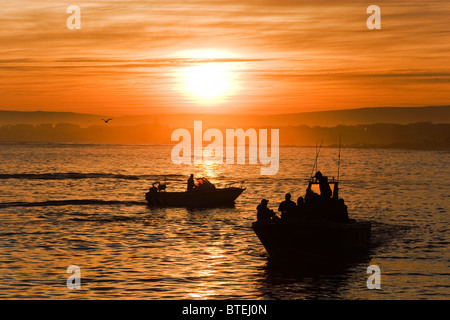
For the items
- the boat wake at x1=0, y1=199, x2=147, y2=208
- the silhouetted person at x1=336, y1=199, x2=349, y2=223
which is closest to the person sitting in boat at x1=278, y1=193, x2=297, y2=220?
the silhouetted person at x1=336, y1=199, x2=349, y2=223

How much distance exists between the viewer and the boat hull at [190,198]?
51.0 m

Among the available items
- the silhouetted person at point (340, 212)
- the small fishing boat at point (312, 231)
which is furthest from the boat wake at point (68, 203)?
the silhouetted person at point (340, 212)

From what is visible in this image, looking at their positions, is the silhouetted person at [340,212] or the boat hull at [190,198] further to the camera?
the boat hull at [190,198]

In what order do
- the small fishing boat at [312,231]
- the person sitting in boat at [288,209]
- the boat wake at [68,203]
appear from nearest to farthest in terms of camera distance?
the small fishing boat at [312,231], the person sitting in boat at [288,209], the boat wake at [68,203]

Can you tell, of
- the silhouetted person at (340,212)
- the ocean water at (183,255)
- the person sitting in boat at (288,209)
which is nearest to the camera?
the ocean water at (183,255)

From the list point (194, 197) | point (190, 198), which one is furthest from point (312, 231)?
point (190, 198)

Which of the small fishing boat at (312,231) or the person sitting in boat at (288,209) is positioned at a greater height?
the person sitting in boat at (288,209)

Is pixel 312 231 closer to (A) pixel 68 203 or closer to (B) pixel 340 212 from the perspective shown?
(B) pixel 340 212

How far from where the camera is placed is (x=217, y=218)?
46062 mm

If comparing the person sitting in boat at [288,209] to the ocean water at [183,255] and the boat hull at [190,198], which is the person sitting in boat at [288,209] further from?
the boat hull at [190,198]

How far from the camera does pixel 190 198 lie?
50.9 metres

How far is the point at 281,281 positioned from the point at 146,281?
525cm

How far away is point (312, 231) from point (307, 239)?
0.44 metres

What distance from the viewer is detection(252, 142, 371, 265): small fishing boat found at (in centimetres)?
2633
